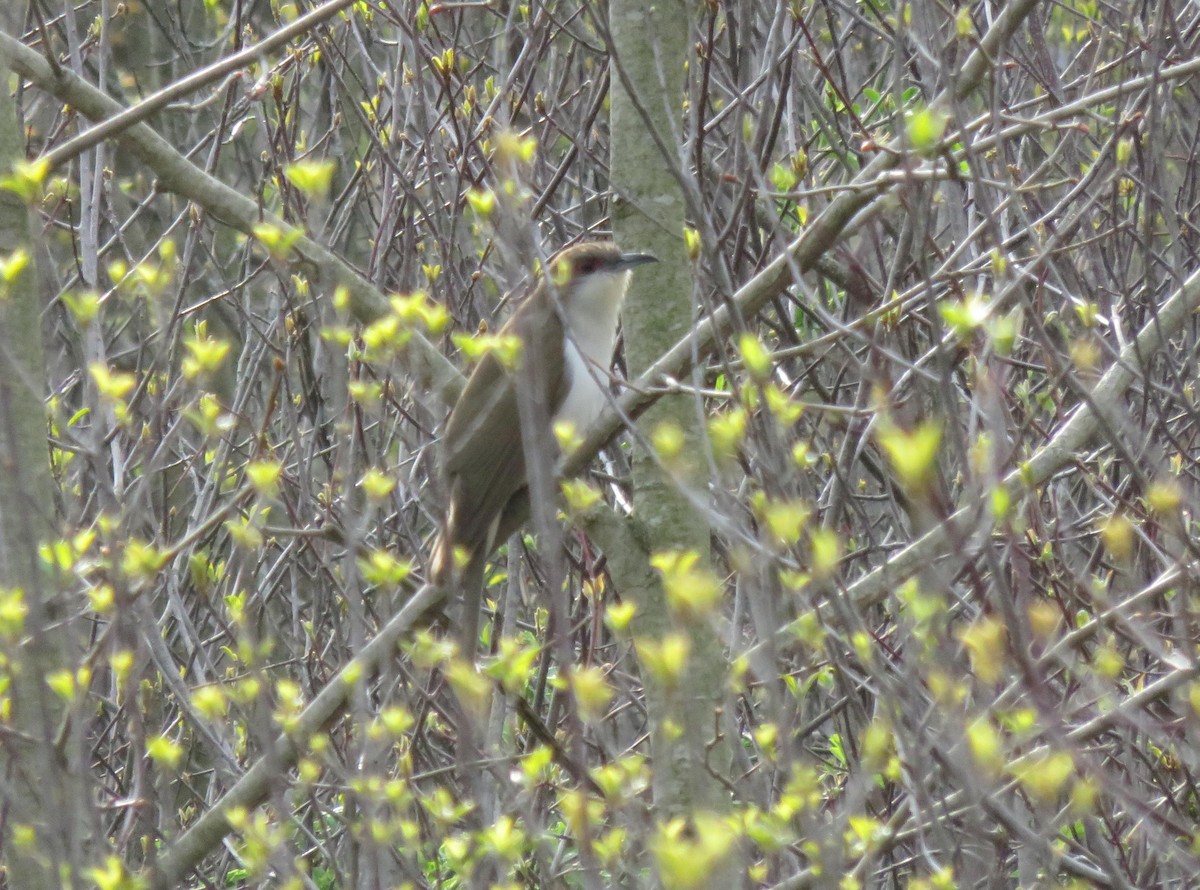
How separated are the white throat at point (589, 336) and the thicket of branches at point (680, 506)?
1.26ft

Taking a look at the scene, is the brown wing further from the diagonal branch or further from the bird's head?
the diagonal branch

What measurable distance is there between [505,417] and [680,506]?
1250 mm

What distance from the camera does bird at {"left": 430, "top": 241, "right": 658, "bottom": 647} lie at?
15.1ft

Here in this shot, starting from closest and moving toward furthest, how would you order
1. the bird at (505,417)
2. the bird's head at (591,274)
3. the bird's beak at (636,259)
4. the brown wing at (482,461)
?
the bird's beak at (636,259) < the bird at (505,417) < the brown wing at (482,461) < the bird's head at (591,274)

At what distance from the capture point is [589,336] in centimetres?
559

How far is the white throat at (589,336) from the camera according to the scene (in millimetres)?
5277

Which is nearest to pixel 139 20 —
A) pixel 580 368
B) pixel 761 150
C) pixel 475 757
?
pixel 580 368

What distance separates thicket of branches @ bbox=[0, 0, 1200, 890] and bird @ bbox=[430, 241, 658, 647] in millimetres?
184

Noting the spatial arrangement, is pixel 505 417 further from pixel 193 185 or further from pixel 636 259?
pixel 193 185

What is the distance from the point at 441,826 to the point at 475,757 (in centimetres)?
116

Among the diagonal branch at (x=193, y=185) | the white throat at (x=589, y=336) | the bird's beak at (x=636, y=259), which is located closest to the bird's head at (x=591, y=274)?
the white throat at (x=589, y=336)

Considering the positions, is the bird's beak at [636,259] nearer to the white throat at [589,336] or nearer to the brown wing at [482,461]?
the brown wing at [482,461]

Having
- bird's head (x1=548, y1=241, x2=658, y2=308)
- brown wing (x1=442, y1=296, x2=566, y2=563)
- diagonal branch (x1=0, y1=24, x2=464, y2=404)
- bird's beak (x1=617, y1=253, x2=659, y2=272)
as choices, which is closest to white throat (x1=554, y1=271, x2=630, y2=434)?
bird's head (x1=548, y1=241, x2=658, y2=308)

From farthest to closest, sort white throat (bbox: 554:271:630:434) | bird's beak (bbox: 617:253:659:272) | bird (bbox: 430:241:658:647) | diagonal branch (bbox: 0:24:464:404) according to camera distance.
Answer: white throat (bbox: 554:271:630:434), bird (bbox: 430:241:658:647), bird's beak (bbox: 617:253:659:272), diagonal branch (bbox: 0:24:464:404)
